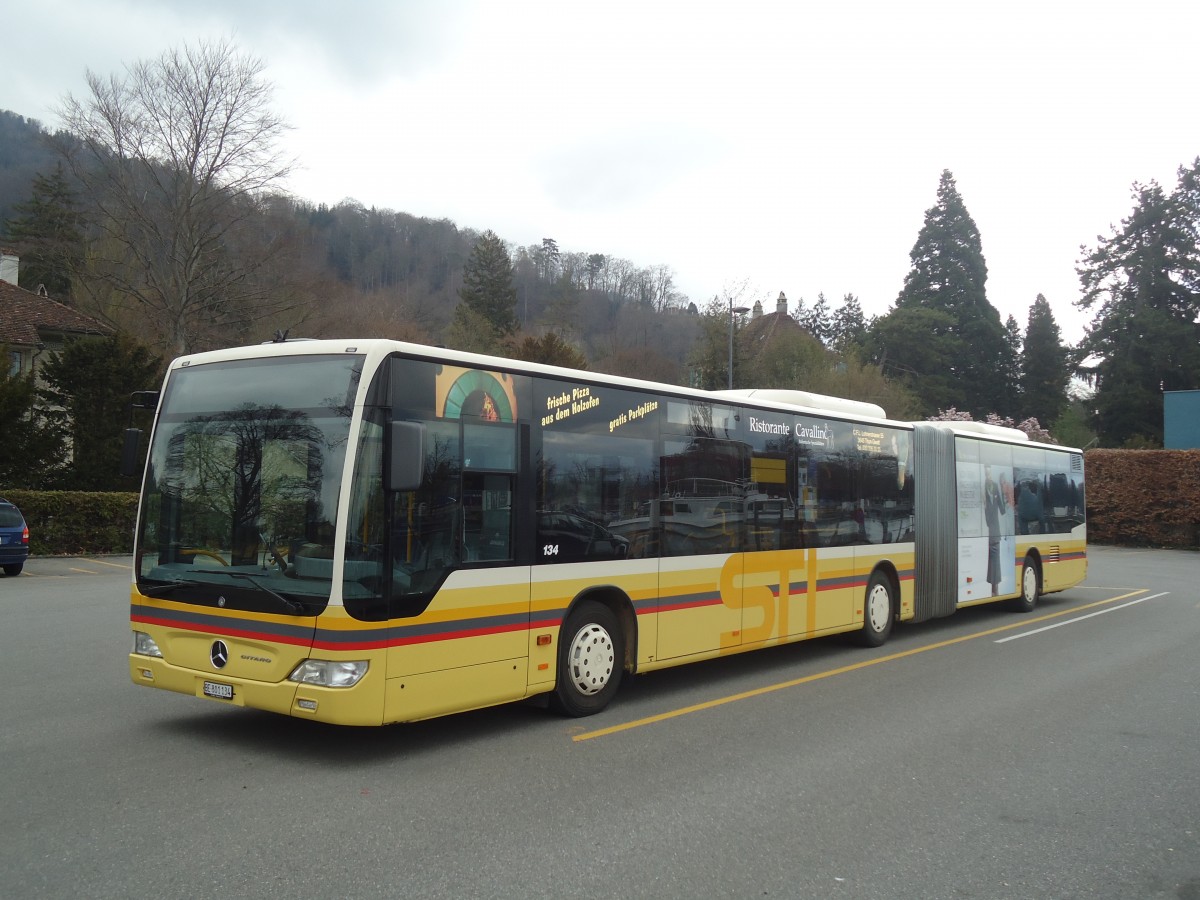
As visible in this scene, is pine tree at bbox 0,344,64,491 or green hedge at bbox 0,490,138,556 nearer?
green hedge at bbox 0,490,138,556

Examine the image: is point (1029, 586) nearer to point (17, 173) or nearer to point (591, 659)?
point (591, 659)

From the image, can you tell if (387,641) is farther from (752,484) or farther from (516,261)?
(516,261)

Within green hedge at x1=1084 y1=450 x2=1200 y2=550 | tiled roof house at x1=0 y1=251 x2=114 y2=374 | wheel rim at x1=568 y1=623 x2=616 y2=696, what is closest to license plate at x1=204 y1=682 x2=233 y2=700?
wheel rim at x1=568 y1=623 x2=616 y2=696

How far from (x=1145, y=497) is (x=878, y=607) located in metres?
30.6

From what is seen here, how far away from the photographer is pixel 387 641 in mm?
6324

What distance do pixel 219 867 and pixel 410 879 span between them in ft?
3.08

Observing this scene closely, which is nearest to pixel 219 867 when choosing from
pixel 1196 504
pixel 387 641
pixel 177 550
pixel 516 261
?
pixel 387 641

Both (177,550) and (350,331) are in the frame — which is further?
(350,331)

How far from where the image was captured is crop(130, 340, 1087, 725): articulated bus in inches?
250

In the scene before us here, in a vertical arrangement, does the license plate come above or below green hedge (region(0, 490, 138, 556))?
below

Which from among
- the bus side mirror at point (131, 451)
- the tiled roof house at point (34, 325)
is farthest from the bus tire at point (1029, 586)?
the tiled roof house at point (34, 325)

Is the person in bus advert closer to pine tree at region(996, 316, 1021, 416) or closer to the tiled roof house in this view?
the tiled roof house

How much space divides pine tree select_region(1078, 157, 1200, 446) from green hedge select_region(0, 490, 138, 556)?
55.2m

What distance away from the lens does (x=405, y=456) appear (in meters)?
6.21
